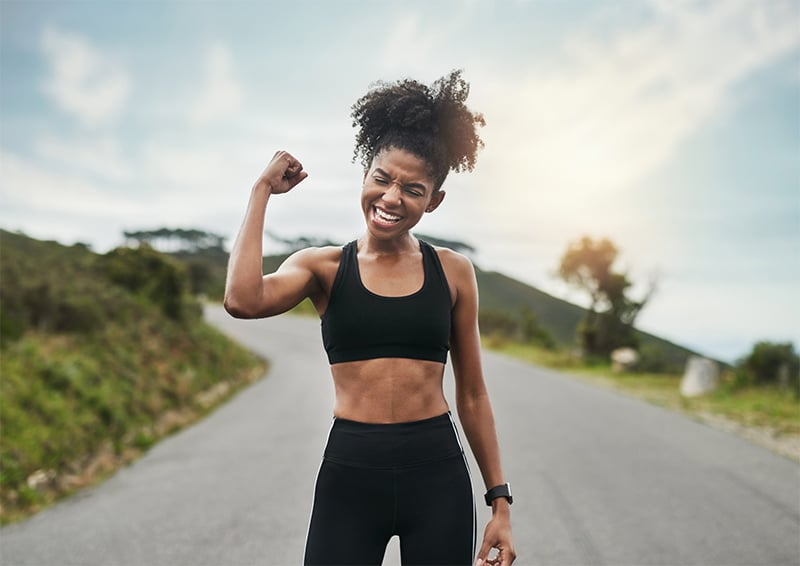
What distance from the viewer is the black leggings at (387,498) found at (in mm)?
2217

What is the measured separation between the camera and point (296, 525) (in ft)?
19.2

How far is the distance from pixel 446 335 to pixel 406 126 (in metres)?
0.65

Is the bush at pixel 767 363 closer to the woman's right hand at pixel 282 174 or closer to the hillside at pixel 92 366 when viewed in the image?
the hillside at pixel 92 366

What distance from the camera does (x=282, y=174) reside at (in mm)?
2252

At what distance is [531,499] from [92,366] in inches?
267

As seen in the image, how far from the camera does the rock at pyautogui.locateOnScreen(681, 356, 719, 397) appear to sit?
15.8 m

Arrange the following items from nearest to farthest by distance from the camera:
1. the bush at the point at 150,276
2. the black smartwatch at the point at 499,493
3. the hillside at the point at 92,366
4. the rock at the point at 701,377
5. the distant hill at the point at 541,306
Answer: the black smartwatch at the point at 499,493
the hillside at the point at 92,366
the rock at the point at 701,377
the bush at the point at 150,276
the distant hill at the point at 541,306

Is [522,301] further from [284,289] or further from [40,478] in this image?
[284,289]

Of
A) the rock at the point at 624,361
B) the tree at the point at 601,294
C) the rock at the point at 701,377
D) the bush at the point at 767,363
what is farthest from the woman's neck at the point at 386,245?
the tree at the point at 601,294

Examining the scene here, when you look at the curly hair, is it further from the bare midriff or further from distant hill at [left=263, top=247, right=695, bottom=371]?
distant hill at [left=263, top=247, right=695, bottom=371]

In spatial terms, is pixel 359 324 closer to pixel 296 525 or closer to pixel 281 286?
pixel 281 286

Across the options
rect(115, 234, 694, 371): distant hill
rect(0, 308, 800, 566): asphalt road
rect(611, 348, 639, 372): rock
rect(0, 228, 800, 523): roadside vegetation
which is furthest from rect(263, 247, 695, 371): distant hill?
rect(0, 308, 800, 566): asphalt road

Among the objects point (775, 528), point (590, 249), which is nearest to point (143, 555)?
point (775, 528)

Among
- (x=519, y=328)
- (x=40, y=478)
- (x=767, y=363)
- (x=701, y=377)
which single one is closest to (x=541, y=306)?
(x=519, y=328)
